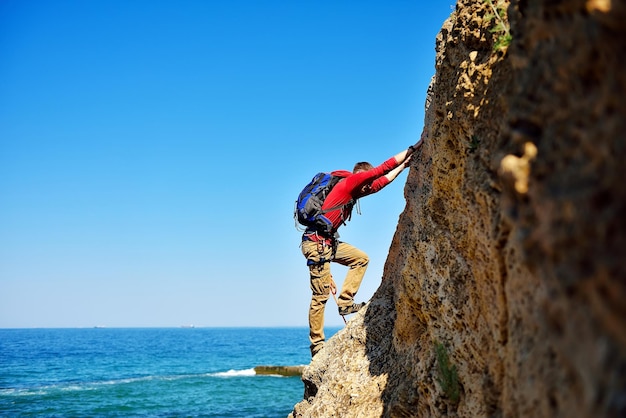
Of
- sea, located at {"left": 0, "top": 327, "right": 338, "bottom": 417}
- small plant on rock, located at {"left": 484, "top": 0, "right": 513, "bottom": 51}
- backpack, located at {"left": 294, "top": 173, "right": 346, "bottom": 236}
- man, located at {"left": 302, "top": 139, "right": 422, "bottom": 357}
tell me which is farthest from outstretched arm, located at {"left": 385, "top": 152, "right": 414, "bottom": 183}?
sea, located at {"left": 0, "top": 327, "right": 338, "bottom": 417}

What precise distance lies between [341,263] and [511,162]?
610cm

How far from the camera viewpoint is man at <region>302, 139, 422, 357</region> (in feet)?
28.0

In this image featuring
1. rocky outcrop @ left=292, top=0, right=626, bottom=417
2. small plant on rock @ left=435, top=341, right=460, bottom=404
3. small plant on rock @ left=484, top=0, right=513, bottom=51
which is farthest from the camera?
small plant on rock @ left=435, top=341, right=460, bottom=404

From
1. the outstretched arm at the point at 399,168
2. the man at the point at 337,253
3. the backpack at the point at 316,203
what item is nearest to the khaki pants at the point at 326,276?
the man at the point at 337,253

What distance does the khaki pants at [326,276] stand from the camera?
8930 mm

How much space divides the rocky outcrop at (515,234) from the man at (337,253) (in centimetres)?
130

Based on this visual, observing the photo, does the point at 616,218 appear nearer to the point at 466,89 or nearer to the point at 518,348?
the point at 518,348

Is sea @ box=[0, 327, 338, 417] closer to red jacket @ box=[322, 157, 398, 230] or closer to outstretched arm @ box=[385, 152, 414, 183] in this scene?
red jacket @ box=[322, 157, 398, 230]

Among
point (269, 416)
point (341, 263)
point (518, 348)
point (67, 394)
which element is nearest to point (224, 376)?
point (67, 394)

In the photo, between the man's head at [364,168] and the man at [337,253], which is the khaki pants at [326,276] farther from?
the man's head at [364,168]

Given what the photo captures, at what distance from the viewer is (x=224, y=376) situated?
1638 inches

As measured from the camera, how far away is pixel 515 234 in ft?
10.7

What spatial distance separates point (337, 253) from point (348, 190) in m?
1.04

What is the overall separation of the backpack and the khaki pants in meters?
0.30
